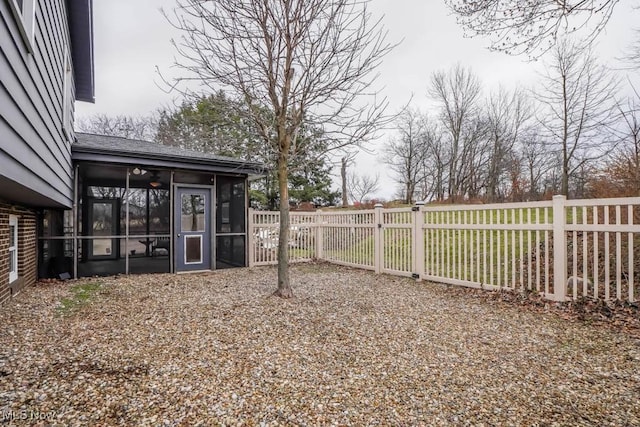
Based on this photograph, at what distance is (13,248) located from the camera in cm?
463

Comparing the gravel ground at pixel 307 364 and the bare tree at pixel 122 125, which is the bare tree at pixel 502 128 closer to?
Result: the gravel ground at pixel 307 364

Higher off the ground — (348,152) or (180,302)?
(348,152)

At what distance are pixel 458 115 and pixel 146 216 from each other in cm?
1928

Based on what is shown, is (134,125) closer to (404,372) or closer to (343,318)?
(343,318)

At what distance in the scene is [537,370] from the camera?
8.21 ft

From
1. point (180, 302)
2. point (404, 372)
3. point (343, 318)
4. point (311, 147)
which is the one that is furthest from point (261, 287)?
point (404, 372)

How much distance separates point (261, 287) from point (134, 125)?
695 inches

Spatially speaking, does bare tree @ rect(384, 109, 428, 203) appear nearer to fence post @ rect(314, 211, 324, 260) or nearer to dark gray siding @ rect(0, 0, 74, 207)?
fence post @ rect(314, 211, 324, 260)

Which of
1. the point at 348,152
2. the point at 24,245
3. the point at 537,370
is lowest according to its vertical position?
the point at 537,370

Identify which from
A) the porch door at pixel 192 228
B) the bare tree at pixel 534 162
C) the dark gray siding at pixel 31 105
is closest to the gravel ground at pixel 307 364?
the dark gray siding at pixel 31 105

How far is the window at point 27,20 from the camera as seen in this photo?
2.23m

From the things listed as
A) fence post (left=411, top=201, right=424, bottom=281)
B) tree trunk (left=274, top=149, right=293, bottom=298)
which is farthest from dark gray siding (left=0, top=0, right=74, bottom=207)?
fence post (left=411, top=201, right=424, bottom=281)

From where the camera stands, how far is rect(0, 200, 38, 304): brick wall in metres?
4.04

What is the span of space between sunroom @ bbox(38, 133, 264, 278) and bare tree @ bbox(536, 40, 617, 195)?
14.1 meters
